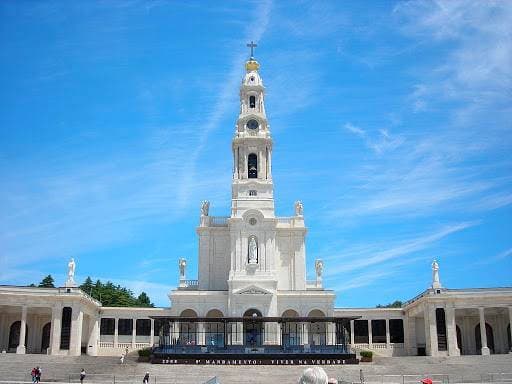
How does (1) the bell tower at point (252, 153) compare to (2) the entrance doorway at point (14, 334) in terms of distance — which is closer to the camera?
(2) the entrance doorway at point (14, 334)

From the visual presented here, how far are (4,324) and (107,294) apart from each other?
3400 centimetres

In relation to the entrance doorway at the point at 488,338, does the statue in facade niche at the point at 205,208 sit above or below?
above

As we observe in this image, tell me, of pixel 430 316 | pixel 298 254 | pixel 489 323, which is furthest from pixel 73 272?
pixel 489 323

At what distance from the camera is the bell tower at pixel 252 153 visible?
73.9 m

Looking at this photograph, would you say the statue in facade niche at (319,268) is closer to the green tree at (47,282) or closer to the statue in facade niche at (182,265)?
the statue in facade niche at (182,265)

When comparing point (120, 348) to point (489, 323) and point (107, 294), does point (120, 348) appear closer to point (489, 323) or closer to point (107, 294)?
point (107, 294)

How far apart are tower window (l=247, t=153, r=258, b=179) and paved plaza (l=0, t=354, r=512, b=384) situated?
1142 inches

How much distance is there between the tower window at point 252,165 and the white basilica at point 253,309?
13 centimetres

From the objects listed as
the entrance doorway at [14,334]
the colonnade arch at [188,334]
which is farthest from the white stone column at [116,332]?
the colonnade arch at [188,334]

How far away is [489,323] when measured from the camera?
68.7 m

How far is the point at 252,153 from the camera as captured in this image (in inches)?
3071

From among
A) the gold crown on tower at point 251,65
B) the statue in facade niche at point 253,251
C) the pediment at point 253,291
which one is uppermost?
the gold crown on tower at point 251,65

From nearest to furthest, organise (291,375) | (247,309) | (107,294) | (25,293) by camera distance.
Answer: (291,375), (25,293), (247,309), (107,294)

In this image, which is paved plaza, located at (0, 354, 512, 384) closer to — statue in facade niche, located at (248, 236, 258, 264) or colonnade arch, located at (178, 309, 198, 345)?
colonnade arch, located at (178, 309, 198, 345)
